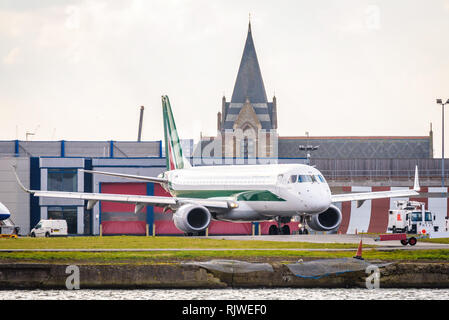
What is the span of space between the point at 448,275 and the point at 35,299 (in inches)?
527

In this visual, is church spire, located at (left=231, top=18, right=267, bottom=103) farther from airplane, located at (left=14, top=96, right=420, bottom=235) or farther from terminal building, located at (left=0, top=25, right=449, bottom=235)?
airplane, located at (left=14, top=96, right=420, bottom=235)

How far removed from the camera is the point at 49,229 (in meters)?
70.1

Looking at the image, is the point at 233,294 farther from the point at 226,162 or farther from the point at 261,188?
the point at 226,162

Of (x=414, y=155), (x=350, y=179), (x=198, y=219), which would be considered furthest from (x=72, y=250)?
(x=414, y=155)

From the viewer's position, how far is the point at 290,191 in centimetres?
4956

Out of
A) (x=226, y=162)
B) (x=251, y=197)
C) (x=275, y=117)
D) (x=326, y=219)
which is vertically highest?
(x=275, y=117)

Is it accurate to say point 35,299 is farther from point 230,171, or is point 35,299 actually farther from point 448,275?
point 230,171

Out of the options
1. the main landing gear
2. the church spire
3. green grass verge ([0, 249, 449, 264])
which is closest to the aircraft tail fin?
the main landing gear

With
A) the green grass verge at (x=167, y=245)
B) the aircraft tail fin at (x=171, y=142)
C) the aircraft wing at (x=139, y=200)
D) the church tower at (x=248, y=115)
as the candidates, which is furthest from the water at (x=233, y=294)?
the church tower at (x=248, y=115)

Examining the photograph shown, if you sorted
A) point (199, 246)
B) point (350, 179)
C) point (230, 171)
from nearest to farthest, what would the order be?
point (199, 246)
point (230, 171)
point (350, 179)

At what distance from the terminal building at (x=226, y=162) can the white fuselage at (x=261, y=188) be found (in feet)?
26.0

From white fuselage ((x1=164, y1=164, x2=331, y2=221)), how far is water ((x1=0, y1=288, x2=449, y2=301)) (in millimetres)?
18692

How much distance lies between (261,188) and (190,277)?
22387 millimetres

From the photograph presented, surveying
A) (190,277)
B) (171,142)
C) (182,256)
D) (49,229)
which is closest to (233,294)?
(190,277)
